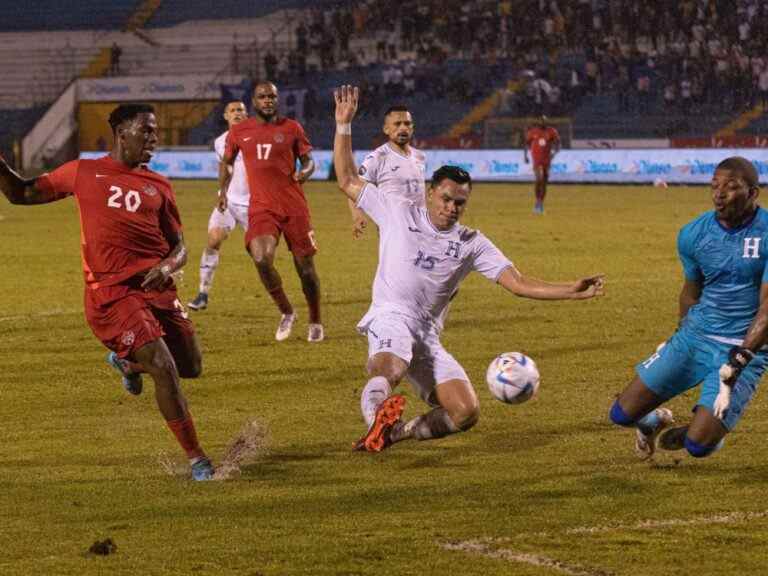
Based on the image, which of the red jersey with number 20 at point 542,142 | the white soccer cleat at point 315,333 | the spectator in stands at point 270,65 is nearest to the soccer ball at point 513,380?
the white soccer cleat at point 315,333

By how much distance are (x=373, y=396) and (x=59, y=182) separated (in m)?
2.09

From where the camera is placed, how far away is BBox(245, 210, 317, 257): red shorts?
14203mm

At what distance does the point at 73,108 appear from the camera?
57.8 meters

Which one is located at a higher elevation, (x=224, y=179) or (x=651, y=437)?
(x=651, y=437)

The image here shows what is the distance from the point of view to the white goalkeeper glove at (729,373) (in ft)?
24.3

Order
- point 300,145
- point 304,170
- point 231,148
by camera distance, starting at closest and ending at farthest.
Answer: point 304,170, point 300,145, point 231,148

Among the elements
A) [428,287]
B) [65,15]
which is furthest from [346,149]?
[65,15]

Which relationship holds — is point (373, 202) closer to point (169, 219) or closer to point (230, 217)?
point (169, 219)

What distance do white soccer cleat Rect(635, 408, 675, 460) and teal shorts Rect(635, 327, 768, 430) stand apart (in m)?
0.20

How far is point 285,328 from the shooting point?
46.1ft

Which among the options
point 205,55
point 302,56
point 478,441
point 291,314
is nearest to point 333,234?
point 291,314

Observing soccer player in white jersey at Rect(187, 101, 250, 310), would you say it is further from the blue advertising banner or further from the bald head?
the blue advertising banner

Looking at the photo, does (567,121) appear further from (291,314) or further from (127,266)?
(127,266)

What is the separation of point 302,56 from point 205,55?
5.41 meters
